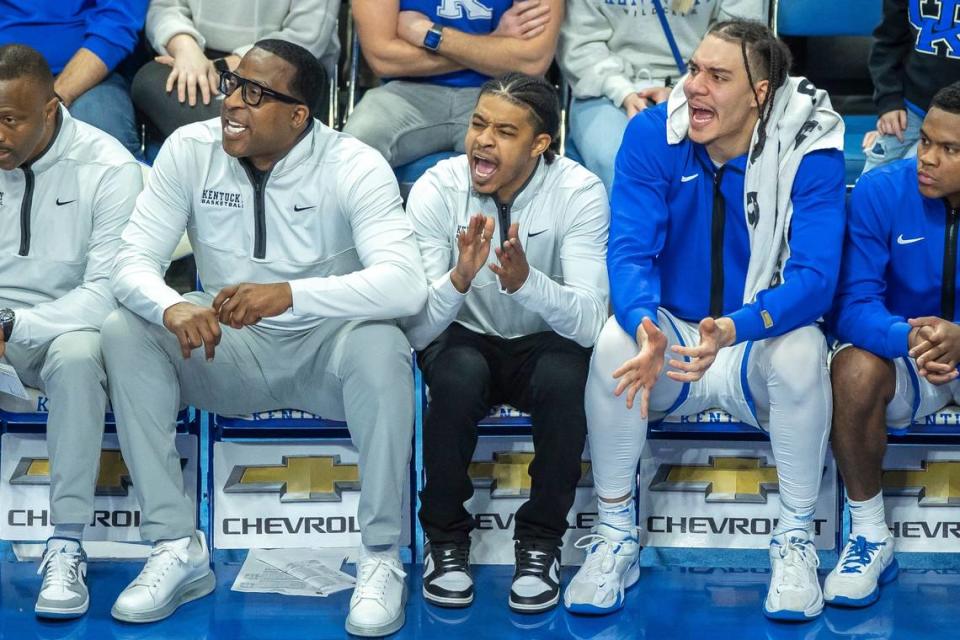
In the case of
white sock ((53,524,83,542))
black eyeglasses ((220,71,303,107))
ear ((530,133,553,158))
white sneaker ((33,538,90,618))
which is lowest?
white sneaker ((33,538,90,618))

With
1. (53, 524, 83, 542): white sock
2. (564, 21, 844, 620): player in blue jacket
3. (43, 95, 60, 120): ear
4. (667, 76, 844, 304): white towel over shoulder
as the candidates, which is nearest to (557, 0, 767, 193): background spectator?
(564, 21, 844, 620): player in blue jacket

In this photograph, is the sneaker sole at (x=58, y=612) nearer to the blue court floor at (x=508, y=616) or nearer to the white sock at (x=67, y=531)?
the blue court floor at (x=508, y=616)

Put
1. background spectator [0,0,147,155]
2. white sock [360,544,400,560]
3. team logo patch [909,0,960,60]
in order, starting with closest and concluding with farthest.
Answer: white sock [360,544,400,560]
team logo patch [909,0,960,60]
background spectator [0,0,147,155]

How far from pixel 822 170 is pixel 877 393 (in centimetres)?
57

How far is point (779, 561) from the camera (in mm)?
3645

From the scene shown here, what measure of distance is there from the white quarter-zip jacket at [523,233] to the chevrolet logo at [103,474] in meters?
0.85

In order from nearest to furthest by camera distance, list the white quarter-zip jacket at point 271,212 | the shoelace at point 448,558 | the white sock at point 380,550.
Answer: the white sock at point 380,550 → the shoelace at point 448,558 → the white quarter-zip jacket at point 271,212

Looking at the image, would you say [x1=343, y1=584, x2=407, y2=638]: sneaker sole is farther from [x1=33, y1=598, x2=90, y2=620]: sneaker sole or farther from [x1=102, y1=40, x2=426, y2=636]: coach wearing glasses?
[x1=33, y1=598, x2=90, y2=620]: sneaker sole

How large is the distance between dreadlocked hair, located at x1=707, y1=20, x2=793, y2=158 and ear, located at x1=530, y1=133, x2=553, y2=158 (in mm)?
499

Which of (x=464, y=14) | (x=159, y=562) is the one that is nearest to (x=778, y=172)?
(x=464, y=14)

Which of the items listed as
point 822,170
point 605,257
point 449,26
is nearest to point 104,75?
point 449,26

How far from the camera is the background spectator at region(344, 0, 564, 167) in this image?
15.4ft

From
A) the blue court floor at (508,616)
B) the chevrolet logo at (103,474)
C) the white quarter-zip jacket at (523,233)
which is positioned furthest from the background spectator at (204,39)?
the blue court floor at (508,616)

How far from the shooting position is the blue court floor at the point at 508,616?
3.53 metres
